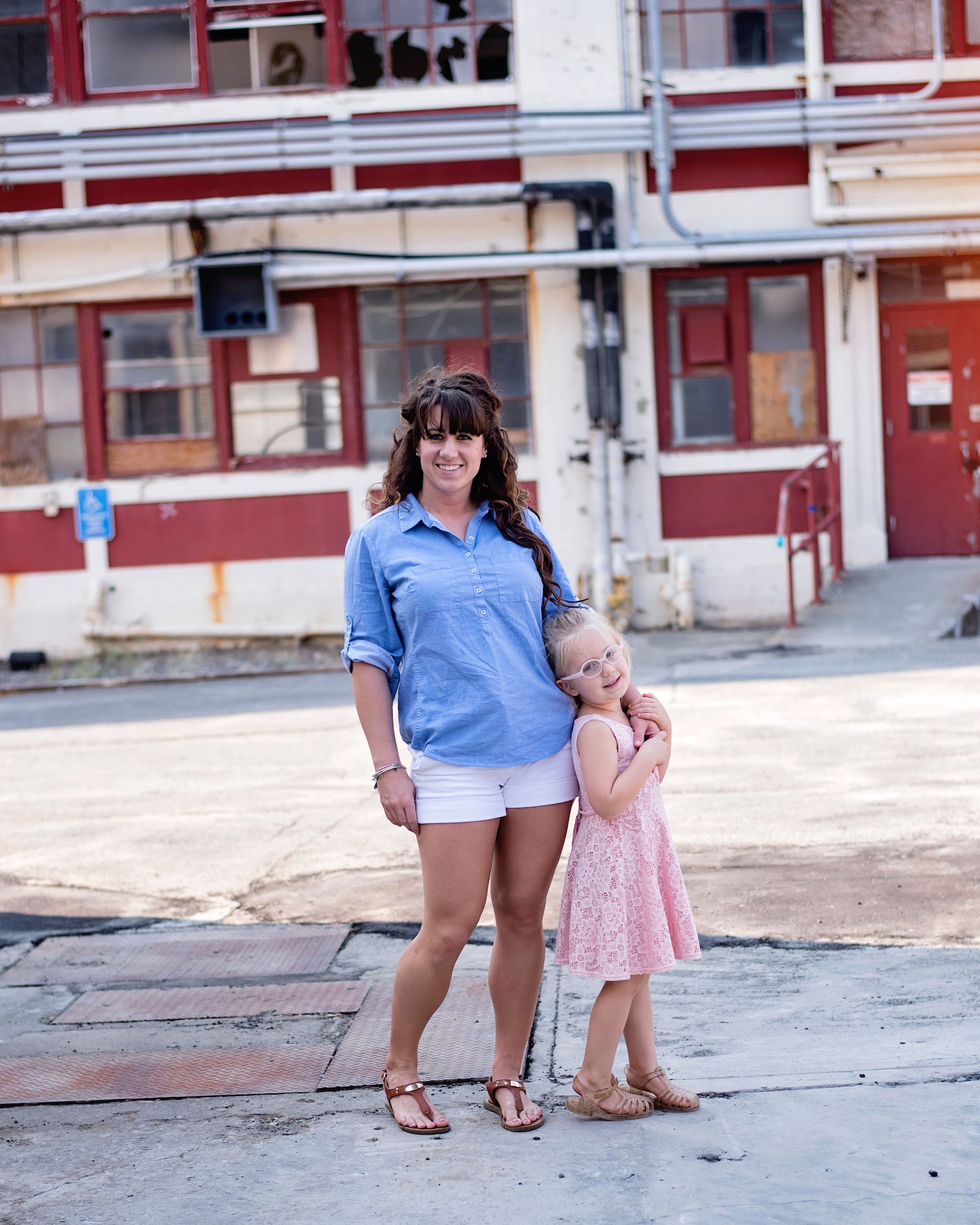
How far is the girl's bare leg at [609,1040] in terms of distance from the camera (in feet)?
11.0

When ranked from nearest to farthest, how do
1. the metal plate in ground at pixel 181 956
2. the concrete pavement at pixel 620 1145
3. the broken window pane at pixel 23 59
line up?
the concrete pavement at pixel 620 1145 → the metal plate in ground at pixel 181 956 → the broken window pane at pixel 23 59

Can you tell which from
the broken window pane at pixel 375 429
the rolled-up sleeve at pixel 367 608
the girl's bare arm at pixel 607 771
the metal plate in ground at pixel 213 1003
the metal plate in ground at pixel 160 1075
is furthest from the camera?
the broken window pane at pixel 375 429

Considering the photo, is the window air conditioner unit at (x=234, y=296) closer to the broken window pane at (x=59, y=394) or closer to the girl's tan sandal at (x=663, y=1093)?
the broken window pane at (x=59, y=394)

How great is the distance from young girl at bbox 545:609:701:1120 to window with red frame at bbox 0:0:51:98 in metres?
12.8

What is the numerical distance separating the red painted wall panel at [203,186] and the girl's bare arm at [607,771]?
11.4 m

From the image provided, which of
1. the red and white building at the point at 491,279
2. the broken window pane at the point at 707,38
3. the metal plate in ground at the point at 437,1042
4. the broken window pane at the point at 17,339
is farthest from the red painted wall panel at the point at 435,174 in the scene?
the metal plate in ground at the point at 437,1042

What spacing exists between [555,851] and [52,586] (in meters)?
11.9

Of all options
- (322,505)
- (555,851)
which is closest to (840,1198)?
(555,851)

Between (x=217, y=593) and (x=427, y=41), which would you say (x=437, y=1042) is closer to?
(x=217, y=593)

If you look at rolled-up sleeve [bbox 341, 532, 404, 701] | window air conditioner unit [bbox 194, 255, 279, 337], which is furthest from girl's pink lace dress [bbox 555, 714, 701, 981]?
window air conditioner unit [bbox 194, 255, 279, 337]

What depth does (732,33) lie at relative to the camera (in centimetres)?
1373

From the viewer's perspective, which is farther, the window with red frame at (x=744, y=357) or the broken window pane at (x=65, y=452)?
the broken window pane at (x=65, y=452)

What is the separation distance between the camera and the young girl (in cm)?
333

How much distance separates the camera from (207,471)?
46.9 ft
